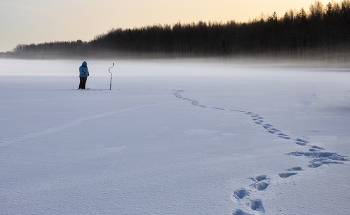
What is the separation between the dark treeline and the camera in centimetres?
7581

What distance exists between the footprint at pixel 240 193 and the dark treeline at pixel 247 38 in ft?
259

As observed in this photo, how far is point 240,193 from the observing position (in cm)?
254

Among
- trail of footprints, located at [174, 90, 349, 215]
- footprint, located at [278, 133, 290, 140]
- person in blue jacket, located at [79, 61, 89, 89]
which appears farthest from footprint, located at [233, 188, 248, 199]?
person in blue jacket, located at [79, 61, 89, 89]

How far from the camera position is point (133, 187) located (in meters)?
2.64

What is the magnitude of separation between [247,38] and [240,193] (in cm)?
9478

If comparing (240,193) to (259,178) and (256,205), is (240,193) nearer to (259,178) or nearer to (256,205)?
(256,205)

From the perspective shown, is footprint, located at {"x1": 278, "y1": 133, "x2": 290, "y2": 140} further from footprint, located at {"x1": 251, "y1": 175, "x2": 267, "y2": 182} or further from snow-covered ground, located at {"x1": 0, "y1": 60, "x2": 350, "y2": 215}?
footprint, located at {"x1": 251, "y1": 175, "x2": 267, "y2": 182}

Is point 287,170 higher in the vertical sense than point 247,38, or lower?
lower

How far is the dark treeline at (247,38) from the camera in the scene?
249 feet

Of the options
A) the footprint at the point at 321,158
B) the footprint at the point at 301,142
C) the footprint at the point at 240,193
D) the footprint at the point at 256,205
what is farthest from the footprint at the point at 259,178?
the footprint at the point at 301,142

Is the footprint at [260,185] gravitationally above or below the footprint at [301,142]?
below

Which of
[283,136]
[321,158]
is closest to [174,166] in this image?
[321,158]

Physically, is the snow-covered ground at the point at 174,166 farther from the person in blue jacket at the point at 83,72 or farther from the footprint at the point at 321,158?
the person in blue jacket at the point at 83,72

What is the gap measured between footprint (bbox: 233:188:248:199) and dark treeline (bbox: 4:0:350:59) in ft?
259
